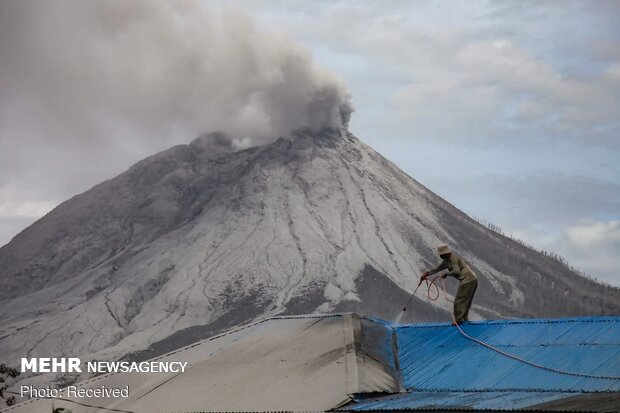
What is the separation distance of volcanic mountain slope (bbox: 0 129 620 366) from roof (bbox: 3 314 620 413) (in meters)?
101

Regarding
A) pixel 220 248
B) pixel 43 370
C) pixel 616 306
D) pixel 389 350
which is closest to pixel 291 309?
pixel 220 248

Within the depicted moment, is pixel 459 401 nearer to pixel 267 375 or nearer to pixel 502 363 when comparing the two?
pixel 502 363

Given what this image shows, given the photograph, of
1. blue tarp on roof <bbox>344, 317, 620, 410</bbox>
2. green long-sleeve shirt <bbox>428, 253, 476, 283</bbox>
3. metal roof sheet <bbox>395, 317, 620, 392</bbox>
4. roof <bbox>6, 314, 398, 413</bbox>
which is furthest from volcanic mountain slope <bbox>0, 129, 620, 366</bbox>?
blue tarp on roof <bbox>344, 317, 620, 410</bbox>

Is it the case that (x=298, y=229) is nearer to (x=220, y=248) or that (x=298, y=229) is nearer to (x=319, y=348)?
(x=220, y=248)

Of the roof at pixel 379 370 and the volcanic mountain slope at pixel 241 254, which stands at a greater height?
the volcanic mountain slope at pixel 241 254

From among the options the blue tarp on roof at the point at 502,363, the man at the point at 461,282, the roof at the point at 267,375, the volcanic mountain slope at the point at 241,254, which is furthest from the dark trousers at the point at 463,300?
the volcanic mountain slope at the point at 241,254

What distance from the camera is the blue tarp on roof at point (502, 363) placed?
21984 millimetres

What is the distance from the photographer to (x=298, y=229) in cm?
15000

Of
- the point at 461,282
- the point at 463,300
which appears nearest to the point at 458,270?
the point at 461,282

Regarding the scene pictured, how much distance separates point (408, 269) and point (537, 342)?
391 ft

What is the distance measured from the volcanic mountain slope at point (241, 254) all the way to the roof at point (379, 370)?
101 meters

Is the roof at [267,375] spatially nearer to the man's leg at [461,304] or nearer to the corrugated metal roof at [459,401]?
the corrugated metal roof at [459,401]

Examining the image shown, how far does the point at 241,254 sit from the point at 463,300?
118 m

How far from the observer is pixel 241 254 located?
474 feet
